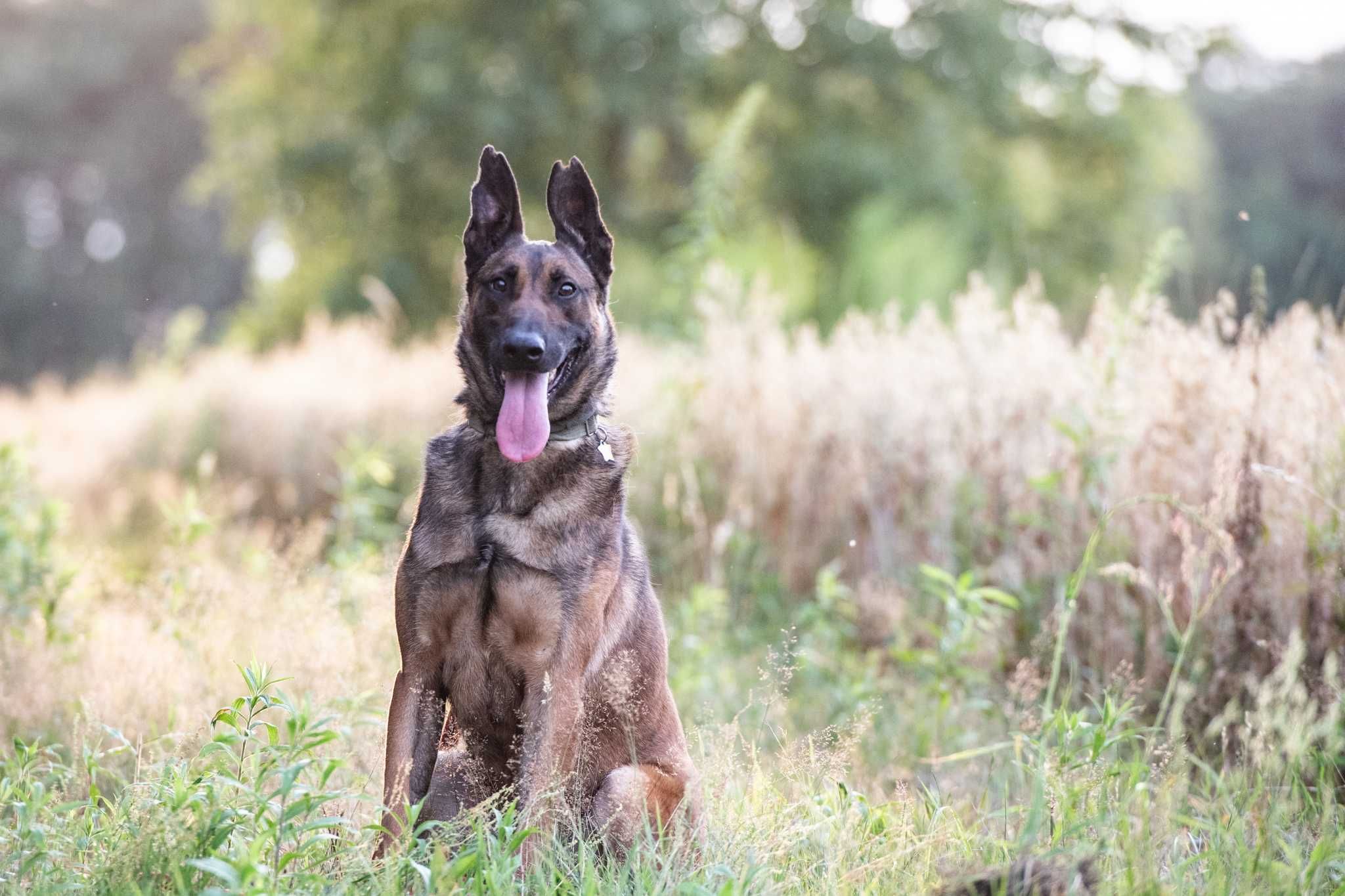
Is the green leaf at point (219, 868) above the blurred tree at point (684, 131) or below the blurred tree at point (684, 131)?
below

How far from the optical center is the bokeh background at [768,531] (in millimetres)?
2914

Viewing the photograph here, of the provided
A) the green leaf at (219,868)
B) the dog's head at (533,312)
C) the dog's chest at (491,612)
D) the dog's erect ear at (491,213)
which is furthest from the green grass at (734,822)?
the dog's erect ear at (491,213)

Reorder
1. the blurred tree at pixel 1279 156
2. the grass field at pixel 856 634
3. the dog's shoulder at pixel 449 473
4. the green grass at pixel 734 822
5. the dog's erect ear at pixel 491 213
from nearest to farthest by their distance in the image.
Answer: the green grass at pixel 734 822 < the grass field at pixel 856 634 < the dog's shoulder at pixel 449 473 < the dog's erect ear at pixel 491 213 < the blurred tree at pixel 1279 156

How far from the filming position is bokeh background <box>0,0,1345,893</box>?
9.56 feet

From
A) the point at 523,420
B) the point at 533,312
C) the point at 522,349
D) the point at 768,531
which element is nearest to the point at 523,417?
the point at 523,420

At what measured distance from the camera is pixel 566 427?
10.9 ft

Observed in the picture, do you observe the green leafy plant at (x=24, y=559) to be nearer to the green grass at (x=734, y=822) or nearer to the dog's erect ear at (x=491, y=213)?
the green grass at (x=734, y=822)

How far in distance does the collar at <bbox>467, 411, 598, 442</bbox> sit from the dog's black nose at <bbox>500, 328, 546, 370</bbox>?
228 mm

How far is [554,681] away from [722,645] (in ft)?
9.07

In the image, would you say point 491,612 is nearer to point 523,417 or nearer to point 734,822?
point 523,417

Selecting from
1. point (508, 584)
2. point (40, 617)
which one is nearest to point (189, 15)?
point (40, 617)

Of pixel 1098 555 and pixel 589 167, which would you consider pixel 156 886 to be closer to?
pixel 1098 555

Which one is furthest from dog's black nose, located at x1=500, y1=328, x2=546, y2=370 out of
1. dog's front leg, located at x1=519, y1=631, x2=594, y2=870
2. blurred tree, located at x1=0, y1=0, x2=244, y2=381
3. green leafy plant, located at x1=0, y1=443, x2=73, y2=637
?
blurred tree, located at x1=0, y1=0, x2=244, y2=381

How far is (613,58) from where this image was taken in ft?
54.3
